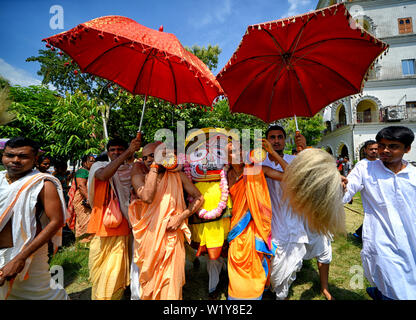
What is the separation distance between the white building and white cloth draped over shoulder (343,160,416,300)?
20.8 metres

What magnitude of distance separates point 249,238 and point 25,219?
2.27 meters

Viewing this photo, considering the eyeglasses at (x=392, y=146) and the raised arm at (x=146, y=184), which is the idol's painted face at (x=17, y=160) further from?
the eyeglasses at (x=392, y=146)

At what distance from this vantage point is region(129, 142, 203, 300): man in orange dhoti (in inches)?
87.2

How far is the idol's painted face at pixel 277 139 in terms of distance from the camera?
2807 millimetres

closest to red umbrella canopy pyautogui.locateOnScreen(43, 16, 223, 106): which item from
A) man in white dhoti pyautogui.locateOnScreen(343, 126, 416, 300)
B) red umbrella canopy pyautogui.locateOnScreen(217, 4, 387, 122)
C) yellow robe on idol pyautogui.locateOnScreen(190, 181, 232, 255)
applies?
red umbrella canopy pyautogui.locateOnScreen(217, 4, 387, 122)

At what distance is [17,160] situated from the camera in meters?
1.87

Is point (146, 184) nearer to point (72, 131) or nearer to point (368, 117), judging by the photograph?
point (72, 131)

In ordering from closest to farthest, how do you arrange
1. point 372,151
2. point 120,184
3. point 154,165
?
point 154,165 < point 120,184 < point 372,151

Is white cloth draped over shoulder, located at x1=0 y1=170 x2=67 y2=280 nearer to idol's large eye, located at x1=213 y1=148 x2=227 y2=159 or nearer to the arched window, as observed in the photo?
idol's large eye, located at x1=213 y1=148 x2=227 y2=159

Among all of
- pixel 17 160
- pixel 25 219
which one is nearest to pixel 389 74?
pixel 17 160

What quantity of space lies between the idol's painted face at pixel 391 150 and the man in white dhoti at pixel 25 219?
3237 mm

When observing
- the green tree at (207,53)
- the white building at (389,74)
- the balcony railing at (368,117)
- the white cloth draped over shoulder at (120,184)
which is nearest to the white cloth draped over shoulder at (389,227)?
the white cloth draped over shoulder at (120,184)

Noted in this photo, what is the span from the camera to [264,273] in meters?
2.32
